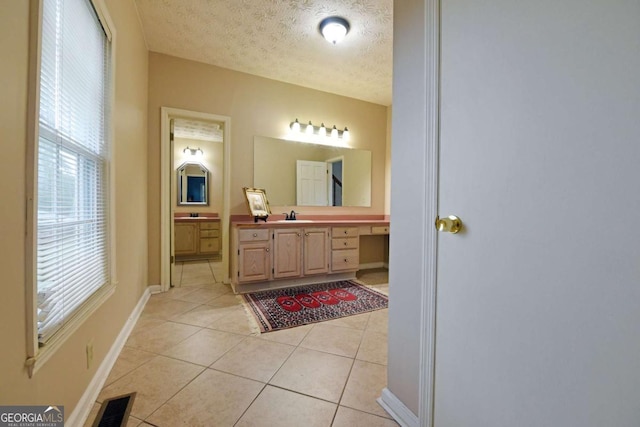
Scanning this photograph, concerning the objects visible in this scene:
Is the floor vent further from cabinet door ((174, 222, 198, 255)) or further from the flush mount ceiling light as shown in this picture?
cabinet door ((174, 222, 198, 255))

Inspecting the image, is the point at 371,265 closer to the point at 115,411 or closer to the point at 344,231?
the point at 344,231

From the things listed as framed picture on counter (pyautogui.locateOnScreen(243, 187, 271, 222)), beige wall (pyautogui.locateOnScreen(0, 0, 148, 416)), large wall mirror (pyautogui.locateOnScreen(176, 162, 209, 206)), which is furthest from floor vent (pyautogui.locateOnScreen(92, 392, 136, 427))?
large wall mirror (pyautogui.locateOnScreen(176, 162, 209, 206))

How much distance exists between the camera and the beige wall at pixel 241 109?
2.91 m

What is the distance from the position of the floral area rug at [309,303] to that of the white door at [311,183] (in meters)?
1.24

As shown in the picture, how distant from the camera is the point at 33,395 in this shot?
0.84 meters

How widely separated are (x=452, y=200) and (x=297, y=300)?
2220 mm

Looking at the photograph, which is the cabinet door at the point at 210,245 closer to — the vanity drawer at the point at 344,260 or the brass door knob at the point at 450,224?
the vanity drawer at the point at 344,260

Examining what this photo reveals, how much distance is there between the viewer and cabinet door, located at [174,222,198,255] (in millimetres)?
4758

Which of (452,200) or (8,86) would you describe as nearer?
(8,86)

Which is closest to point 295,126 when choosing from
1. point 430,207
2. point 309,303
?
point 309,303

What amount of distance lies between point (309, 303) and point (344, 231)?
115 centimetres

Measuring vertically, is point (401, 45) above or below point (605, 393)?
above

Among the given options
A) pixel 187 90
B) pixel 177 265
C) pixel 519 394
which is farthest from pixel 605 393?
pixel 177 265

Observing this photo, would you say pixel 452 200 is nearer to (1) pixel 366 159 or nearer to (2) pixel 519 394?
(2) pixel 519 394
